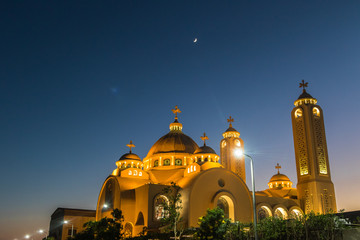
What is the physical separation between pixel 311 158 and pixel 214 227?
22.9m

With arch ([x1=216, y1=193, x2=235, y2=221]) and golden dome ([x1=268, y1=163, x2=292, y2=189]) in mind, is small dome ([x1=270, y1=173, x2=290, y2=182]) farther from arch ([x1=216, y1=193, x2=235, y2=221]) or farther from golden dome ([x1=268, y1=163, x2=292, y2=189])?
arch ([x1=216, y1=193, x2=235, y2=221])

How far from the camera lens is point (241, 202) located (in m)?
35.6

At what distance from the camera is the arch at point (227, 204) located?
113 feet

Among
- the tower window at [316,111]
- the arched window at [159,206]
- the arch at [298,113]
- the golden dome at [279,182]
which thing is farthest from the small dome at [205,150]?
the golden dome at [279,182]

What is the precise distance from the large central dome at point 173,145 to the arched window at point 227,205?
394 inches

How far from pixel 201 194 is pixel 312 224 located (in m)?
18.0

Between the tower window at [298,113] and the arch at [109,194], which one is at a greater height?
the tower window at [298,113]

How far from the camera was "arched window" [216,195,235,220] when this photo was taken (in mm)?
34688

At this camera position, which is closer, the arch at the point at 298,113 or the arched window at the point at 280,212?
the arched window at the point at 280,212

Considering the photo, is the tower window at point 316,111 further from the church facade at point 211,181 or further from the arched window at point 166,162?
the arched window at point 166,162

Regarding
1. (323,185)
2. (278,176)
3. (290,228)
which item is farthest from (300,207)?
(290,228)

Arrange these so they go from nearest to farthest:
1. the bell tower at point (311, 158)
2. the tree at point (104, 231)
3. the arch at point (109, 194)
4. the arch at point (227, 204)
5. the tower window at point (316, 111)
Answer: the tree at point (104, 231)
the arch at point (227, 204)
the arch at point (109, 194)
the bell tower at point (311, 158)
the tower window at point (316, 111)

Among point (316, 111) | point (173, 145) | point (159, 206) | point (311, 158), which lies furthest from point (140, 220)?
point (316, 111)

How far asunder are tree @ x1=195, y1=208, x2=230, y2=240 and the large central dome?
22644mm
